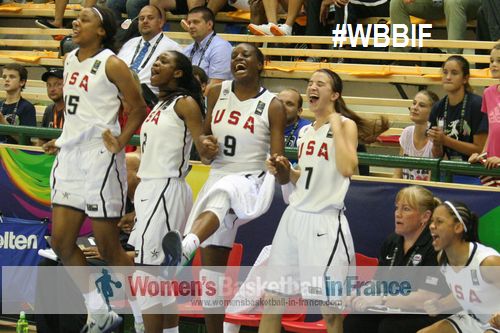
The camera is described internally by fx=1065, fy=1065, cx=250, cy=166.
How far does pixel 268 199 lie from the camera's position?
7.25 meters

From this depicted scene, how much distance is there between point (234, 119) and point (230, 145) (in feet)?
0.60

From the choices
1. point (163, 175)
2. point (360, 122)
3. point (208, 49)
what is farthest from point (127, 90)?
point (208, 49)

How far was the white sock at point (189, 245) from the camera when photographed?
22.3 ft

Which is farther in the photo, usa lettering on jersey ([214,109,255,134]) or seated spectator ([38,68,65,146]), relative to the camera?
seated spectator ([38,68,65,146])

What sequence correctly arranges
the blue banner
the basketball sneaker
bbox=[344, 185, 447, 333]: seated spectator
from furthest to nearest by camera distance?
the blue banner, the basketball sneaker, bbox=[344, 185, 447, 333]: seated spectator

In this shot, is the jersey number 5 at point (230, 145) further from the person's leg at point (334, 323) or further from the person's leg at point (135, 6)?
the person's leg at point (135, 6)

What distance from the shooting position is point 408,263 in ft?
23.7

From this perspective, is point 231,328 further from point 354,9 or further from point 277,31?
point 354,9

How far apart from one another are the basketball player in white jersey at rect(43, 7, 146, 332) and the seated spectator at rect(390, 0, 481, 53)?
4.16 m

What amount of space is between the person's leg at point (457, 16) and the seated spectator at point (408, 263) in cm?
367

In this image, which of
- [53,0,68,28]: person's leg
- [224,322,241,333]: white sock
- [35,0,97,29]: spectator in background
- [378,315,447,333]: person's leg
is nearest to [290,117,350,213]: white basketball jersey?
[378,315,447,333]: person's leg

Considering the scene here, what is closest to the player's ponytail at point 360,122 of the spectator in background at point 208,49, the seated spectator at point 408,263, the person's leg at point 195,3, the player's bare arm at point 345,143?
the player's bare arm at point 345,143

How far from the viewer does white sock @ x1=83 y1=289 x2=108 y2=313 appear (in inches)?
300

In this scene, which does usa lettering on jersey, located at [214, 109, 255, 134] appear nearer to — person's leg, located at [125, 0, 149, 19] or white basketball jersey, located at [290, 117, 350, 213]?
white basketball jersey, located at [290, 117, 350, 213]
